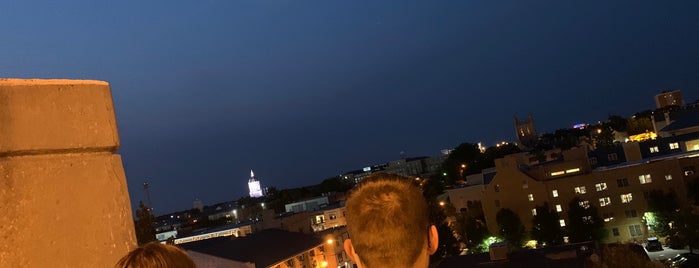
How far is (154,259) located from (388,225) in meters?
0.88

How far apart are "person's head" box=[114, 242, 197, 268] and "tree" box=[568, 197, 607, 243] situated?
4196 cm

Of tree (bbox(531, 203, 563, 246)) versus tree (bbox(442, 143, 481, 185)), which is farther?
tree (bbox(442, 143, 481, 185))

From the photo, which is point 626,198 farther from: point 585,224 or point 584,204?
point 585,224


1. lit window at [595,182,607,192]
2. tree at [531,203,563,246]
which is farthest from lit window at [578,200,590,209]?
tree at [531,203,563,246]

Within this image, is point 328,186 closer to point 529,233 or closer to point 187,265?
point 529,233

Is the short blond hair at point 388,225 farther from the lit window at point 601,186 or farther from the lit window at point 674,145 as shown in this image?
the lit window at point 674,145

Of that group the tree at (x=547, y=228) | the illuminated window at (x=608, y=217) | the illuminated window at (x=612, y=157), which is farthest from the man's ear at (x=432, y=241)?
the illuminated window at (x=612, y=157)

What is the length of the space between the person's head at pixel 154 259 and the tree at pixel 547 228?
138 ft

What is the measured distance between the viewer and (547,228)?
133 feet

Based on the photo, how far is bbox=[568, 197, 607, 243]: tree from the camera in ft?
130

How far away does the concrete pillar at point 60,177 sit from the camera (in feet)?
7.18

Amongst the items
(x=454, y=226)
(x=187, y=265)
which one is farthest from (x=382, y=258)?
(x=454, y=226)

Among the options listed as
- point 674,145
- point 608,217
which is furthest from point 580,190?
point 674,145

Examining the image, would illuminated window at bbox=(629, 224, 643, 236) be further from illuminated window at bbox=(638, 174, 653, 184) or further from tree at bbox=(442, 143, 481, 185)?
tree at bbox=(442, 143, 481, 185)
